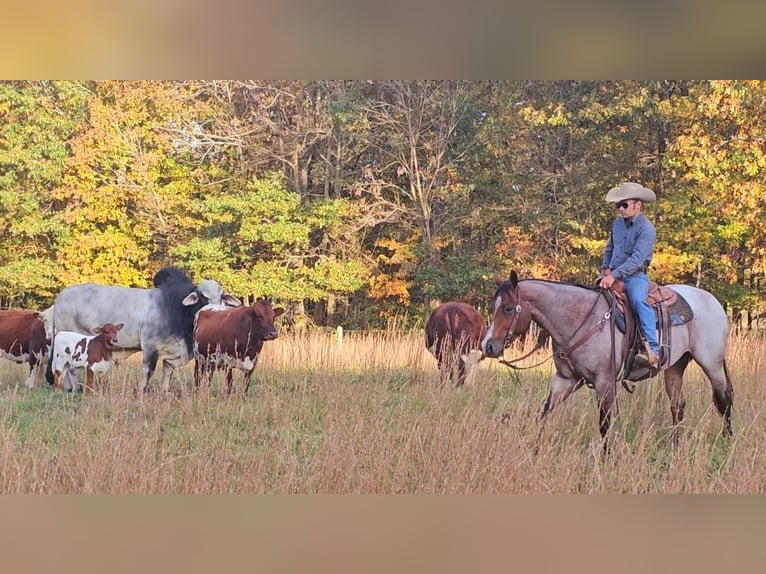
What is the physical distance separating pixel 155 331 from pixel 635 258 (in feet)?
13.8

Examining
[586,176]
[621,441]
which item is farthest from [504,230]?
[621,441]

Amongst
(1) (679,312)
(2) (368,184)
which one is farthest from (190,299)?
(2) (368,184)

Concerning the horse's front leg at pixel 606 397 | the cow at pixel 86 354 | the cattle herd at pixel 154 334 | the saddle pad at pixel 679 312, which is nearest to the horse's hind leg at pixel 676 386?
the saddle pad at pixel 679 312

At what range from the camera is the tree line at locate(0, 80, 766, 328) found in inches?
402

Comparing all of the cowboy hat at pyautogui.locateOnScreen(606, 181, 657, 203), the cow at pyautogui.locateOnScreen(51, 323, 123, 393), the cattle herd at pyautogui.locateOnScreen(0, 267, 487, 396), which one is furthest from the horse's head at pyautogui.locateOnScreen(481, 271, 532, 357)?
the cow at pyautogui.locateOnScreen(51, 323, 123, 393)

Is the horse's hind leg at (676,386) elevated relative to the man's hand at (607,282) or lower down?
lower down

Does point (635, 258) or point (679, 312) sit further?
point (679, 312)

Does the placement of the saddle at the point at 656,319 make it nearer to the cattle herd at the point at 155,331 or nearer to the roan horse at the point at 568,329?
the roan horse at the point at 568,329

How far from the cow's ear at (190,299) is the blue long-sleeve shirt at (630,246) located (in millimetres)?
3654

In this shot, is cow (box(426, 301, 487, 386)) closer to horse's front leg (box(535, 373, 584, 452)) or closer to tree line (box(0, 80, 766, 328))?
horse's front leg (box(535, 373, 584, 452))

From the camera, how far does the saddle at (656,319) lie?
530 centimetres

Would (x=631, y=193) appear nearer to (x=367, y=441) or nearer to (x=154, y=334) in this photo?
(x=367, y=441)

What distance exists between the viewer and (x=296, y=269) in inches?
425

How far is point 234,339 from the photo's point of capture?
6.95 meters
